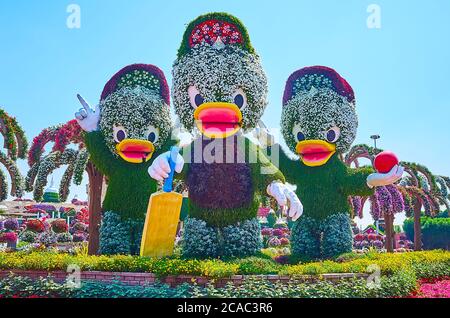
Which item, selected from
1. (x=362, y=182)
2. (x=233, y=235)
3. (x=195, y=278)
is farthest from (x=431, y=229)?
(x=195, y=278)

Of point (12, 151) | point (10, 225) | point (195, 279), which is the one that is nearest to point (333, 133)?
point (195, 279)

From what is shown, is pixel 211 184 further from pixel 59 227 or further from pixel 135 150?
pixel 59 227

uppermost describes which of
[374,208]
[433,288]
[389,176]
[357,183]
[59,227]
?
[389,176]

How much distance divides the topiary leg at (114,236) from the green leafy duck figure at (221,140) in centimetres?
134

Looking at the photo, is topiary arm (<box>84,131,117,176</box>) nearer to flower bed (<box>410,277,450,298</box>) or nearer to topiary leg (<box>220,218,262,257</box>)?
topiary leg (<box>220,218,262,257</box>)

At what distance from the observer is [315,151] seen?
9.70 metres

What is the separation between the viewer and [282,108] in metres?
10.4

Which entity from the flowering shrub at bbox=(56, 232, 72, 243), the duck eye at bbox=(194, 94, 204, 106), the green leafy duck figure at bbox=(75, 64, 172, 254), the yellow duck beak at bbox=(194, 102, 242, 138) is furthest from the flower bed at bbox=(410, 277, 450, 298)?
the flowering shrub at bbox=(56, 232, 72, 243)

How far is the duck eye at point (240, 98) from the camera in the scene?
28.3 feet

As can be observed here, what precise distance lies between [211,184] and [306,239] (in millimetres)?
2501

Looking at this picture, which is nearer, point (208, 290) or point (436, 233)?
point (208, 290)

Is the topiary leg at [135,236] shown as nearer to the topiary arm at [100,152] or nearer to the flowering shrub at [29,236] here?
the topiary arm at [100,152]

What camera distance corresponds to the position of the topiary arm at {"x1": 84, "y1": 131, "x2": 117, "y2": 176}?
9680mm

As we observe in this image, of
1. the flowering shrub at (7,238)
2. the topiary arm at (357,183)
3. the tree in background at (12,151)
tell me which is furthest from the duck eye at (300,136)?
the flowering shrub at (7,238)
